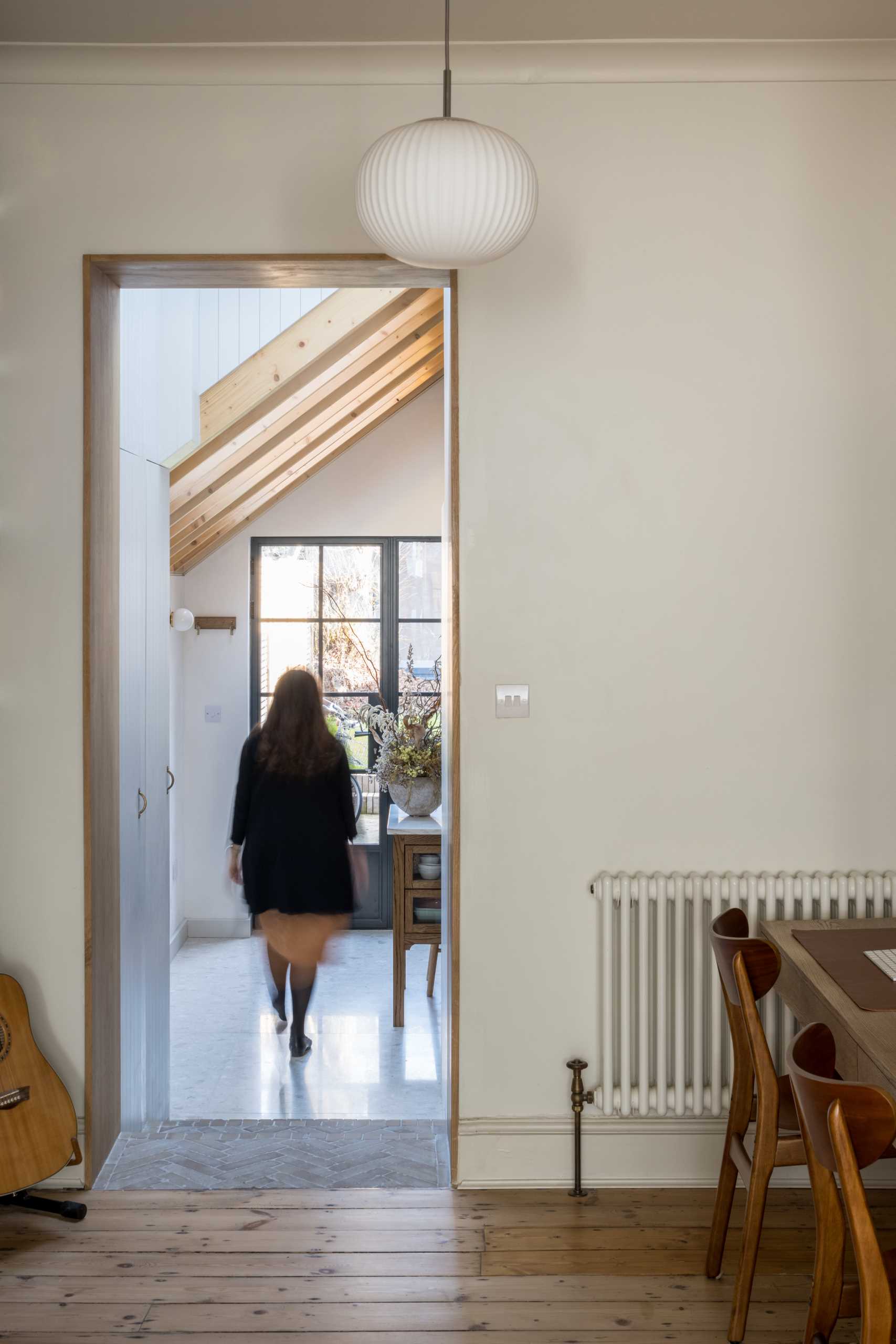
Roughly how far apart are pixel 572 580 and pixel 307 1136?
175 centimetres

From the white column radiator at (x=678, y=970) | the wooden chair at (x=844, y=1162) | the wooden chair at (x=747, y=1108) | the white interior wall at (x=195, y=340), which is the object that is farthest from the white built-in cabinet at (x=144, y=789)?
the wooden chair at (x=844, y=1162)

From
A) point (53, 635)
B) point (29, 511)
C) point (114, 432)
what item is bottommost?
point (53, 635)

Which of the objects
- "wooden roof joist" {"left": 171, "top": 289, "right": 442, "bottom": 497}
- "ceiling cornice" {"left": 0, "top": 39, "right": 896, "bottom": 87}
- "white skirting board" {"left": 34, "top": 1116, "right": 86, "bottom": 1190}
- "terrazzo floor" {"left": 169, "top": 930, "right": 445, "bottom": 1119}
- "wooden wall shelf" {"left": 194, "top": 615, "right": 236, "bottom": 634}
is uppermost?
"ceiling cornice" {"left": 0, "top": 39, "right": 896, "bottom": 87}

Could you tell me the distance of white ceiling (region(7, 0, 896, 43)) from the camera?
2387 mm

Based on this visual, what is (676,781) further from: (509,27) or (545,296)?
(509,27)

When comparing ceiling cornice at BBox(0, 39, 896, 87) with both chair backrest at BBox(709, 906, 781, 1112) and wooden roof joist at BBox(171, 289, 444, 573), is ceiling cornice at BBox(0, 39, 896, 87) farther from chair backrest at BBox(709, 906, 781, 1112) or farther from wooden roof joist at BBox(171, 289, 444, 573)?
chair backrest at BBox(709, 906, 781, 1112)

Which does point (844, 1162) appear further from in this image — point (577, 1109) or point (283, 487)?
point (283, 487)

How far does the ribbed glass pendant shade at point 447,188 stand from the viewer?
1855 mm

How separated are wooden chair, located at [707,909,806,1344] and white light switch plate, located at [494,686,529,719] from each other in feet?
2.30

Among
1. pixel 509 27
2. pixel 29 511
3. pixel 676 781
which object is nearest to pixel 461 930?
pixel 676 781

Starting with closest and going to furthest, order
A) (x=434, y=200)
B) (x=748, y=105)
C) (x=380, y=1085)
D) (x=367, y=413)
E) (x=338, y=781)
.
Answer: (x=434, y=200)
(x=748, y=105)
(x=338, y=781)
(x=380, y=1085)
(x=367, y=413)

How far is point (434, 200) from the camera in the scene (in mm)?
1867

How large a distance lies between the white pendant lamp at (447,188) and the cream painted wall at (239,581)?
4.68 metres

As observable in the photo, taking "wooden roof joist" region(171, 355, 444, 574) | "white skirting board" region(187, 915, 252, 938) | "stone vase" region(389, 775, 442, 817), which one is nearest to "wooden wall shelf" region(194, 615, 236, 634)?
"wooden roof joist" region(171, 355, 444, 574)
